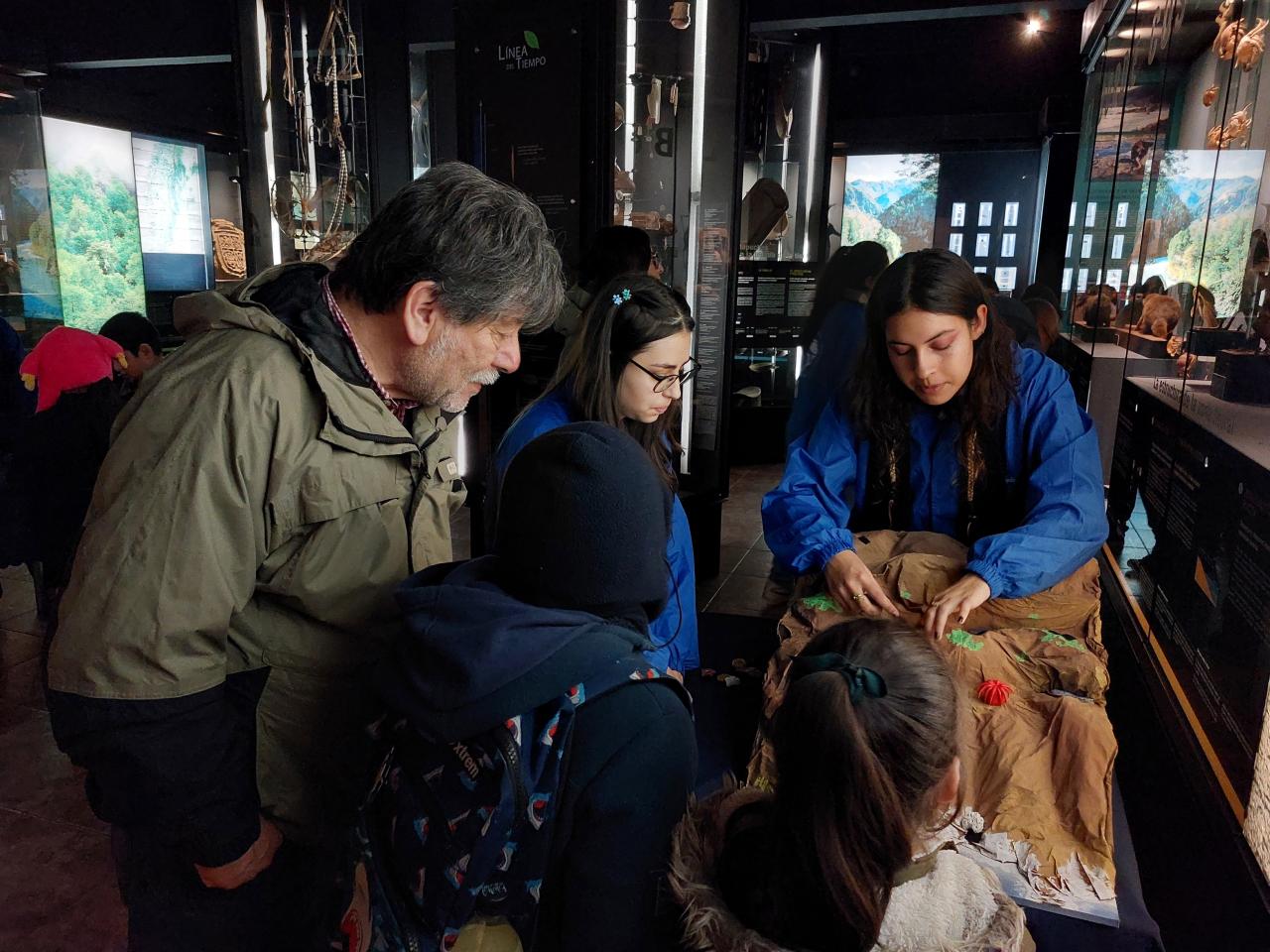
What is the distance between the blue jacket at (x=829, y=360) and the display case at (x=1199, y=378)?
98cm

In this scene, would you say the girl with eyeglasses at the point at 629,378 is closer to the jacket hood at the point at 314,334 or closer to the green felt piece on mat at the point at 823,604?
the green felt piece on mat at the point at 823,604

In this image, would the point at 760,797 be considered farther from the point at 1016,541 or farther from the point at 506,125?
the point at 506,125

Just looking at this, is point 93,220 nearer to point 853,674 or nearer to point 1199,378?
point 1199,378

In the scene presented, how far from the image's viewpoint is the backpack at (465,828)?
38.8 inches

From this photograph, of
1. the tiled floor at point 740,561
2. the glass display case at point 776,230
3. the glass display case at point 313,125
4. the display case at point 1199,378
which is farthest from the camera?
A: the glass display case at point 776,230

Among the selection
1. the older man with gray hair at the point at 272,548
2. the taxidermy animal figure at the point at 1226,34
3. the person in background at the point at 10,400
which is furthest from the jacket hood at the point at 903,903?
the person in background at the point at 10,400

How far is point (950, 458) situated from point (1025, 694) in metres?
0.61

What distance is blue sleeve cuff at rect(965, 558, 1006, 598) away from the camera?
185 centimetres

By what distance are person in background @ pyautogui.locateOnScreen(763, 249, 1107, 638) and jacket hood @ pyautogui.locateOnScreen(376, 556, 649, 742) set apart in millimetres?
1072

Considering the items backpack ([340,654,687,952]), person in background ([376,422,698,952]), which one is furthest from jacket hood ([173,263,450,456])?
backpack ([340,654,687,952])

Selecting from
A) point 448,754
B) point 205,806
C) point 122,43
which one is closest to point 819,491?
point 448,754

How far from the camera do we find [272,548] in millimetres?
1229

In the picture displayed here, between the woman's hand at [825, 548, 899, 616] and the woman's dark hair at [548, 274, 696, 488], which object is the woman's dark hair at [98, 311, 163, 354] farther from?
the woman's hand at [825, 548, 899, 616]

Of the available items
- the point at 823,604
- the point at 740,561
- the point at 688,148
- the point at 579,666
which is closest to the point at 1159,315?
the point at 823,604
